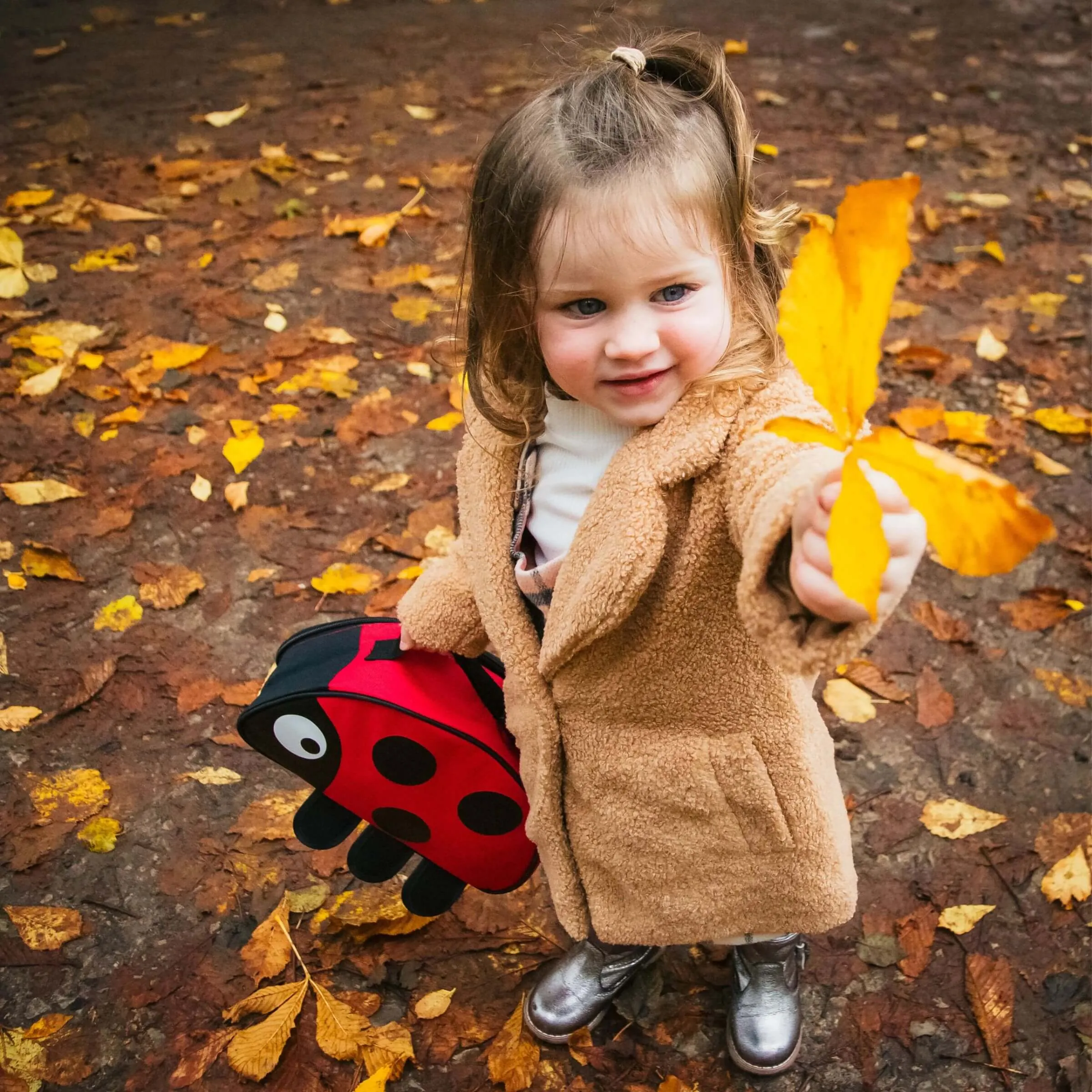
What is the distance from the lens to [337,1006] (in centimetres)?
177

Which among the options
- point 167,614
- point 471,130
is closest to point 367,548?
point 167,614

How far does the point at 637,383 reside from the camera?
3.83ft

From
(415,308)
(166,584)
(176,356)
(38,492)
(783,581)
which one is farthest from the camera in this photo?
(415,308)

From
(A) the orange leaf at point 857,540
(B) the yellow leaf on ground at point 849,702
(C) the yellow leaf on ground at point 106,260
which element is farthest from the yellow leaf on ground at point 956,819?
(C) the yellow leaf on ground at point 106,260

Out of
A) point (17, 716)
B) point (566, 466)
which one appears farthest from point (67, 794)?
point (566, 466)

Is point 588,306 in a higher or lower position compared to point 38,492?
higher

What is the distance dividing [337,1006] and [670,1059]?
0.57 metres

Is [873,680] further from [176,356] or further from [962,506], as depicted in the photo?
[176,356]

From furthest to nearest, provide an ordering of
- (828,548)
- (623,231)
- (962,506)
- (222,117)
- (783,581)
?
(222,117), (623,231), (783,581), (828,548), (962,506)

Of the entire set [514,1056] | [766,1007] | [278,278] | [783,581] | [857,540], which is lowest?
[514,1056]

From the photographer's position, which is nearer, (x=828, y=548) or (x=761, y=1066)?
(x=828, y=548)

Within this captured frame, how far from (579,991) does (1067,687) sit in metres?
1.25

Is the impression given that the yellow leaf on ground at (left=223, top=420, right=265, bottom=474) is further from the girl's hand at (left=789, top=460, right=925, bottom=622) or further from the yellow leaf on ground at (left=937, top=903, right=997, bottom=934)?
the girl's hand at (left=789, top=460, right=925, bottom=622)

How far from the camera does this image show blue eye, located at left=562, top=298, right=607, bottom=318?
115 cm
